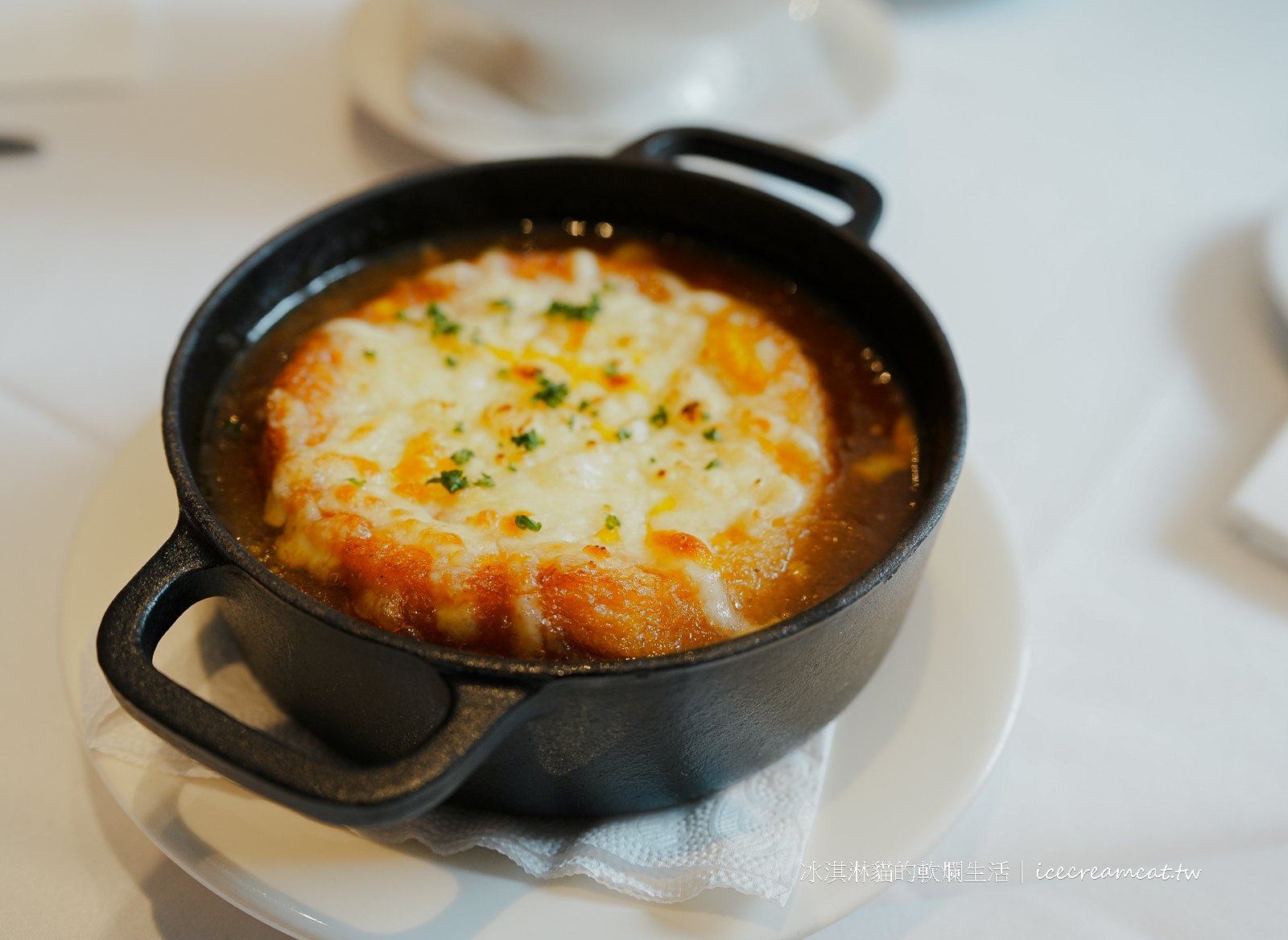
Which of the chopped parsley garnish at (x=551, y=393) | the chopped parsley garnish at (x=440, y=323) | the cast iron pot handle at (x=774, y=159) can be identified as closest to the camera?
the chopped parsley garnish at (x=551, y=393)

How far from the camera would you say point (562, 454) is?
67.5 inches

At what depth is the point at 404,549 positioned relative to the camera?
150cm

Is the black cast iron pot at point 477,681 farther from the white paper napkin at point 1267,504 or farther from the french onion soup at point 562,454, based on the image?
the white paper napkin at point 1267,504

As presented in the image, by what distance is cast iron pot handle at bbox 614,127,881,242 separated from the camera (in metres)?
2.05

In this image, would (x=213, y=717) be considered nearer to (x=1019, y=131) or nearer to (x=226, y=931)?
(x=226, y=931)

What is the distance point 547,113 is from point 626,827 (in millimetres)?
2194

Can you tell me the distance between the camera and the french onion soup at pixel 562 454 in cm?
148

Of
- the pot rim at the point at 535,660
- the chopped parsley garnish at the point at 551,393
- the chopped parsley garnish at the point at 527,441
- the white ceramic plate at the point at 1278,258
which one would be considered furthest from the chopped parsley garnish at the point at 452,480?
the white ceramic plate at the point at 1278,258

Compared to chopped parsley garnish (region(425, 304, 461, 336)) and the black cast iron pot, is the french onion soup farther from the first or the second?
the black cast iron pot

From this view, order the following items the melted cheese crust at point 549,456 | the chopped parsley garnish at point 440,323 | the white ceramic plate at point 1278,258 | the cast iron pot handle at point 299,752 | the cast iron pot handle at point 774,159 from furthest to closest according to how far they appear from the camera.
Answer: the white ceramic plate at point 1278,258
the cast iron pot handle at point 774,159
the chopped parsley garnish at point 440,323
the melted cheese crust at point 549,456
the cast iron pot handle at point 299,752

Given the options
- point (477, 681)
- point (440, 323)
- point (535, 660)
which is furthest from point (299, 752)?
point (440, 323)

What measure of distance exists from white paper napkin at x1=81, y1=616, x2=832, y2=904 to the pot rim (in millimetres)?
244

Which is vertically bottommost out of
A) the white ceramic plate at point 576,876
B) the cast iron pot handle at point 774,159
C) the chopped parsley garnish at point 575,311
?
the white ceramic plate at point 576,876

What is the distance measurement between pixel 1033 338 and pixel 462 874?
2056mm
